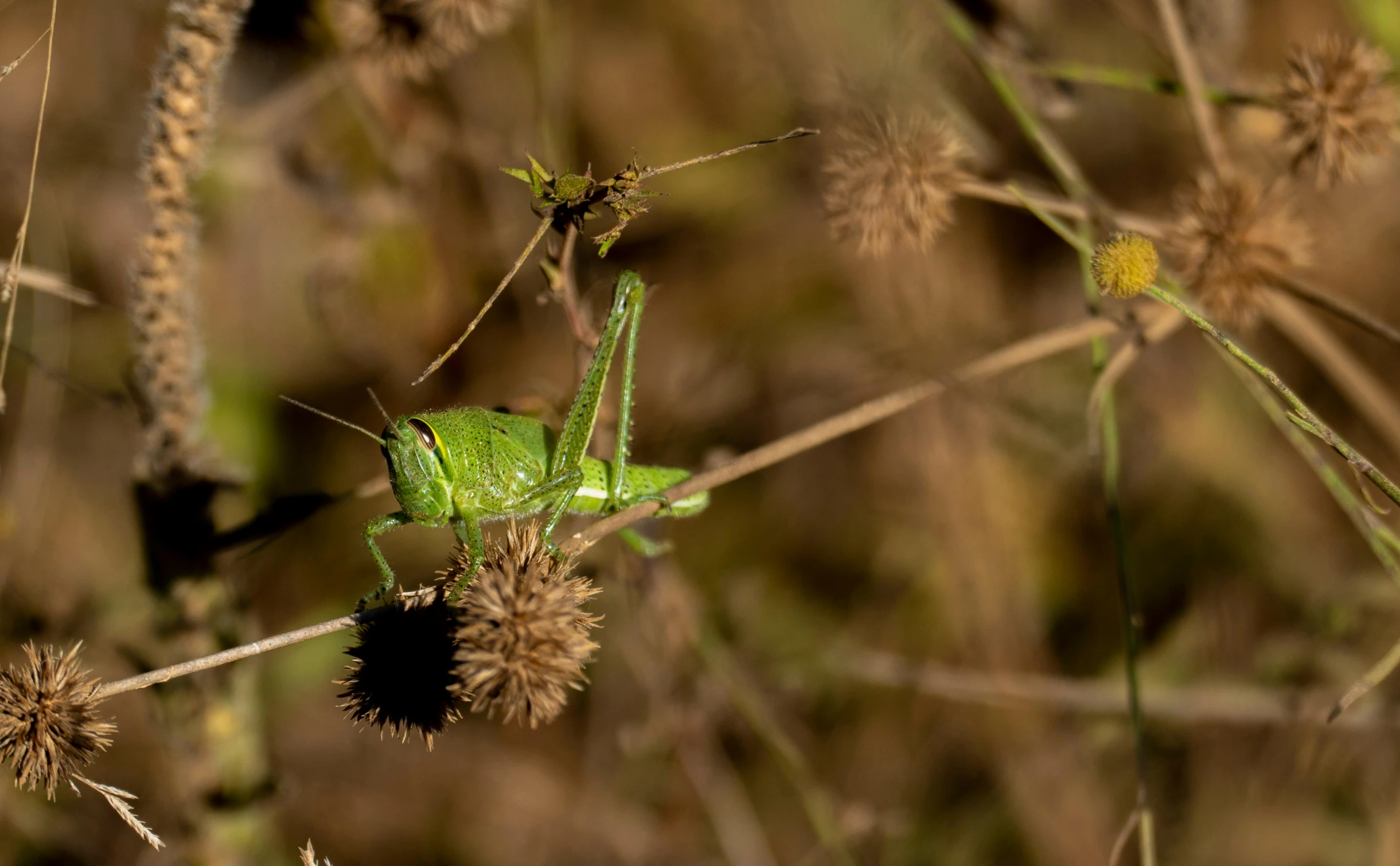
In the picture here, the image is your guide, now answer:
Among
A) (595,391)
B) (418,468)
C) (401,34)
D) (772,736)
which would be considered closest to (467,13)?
(401,34)

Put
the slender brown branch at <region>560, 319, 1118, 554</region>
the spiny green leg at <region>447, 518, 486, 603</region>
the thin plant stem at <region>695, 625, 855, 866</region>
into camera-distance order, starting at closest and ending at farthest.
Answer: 1. the spiny green leg at <region>447, 518, 486, 603</region>
2. the slender brown branch at <region>560, 319, 1118, 554</region>
3. the thin plant stem at <region>695, 625, 855, 866</region>

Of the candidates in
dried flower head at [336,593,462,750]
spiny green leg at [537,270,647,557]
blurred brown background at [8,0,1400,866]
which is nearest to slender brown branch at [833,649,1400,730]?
blurred brown background at [8,0,1400,866]

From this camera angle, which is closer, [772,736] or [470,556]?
[470,556]

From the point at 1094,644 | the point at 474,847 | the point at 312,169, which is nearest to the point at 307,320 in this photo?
the point at 312,169

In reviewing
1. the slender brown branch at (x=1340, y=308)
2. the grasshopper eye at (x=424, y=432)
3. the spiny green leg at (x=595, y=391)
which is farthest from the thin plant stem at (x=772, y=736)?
the slender brown branch at (x=1340, y=308)

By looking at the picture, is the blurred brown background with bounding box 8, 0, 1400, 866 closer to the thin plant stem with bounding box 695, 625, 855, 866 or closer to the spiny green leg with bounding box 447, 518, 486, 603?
the thin plant stem with bounding box 695, 625, 855, 866

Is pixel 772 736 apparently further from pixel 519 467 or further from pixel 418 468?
pixel 418 468

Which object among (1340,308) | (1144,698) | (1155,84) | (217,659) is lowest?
(217,659)
